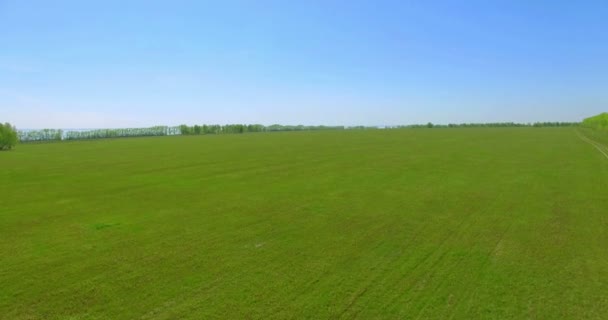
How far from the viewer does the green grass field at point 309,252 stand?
16.5 ft

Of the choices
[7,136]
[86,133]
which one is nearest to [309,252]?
[7,136]

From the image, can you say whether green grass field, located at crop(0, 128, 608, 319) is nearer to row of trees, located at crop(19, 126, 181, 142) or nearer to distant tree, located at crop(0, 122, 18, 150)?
distant tree, located at crop(0, 122, 18, 150)

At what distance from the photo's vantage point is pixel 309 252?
279 inches

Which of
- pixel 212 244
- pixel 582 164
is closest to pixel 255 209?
pixel 212 244

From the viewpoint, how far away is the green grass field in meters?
5.04

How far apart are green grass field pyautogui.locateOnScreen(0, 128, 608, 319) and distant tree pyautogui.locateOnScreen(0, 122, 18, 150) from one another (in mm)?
47984

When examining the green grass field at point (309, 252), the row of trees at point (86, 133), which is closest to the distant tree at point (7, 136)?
the row of trees at point (86, 133)

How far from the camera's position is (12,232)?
862cm

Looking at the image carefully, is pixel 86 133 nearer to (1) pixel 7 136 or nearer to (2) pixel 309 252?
(1) pixel 7 136

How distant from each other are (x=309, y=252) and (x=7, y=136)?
61.5 m

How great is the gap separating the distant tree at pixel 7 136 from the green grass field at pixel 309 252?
157ft

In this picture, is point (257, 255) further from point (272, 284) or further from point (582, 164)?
point (582, 164)

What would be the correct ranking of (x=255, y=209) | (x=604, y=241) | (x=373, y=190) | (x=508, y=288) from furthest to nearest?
(x=373, y=190) → (x=255, y=209) → (x=604, y=241) → (x=508, y=288)

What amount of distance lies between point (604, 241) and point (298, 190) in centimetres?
925
